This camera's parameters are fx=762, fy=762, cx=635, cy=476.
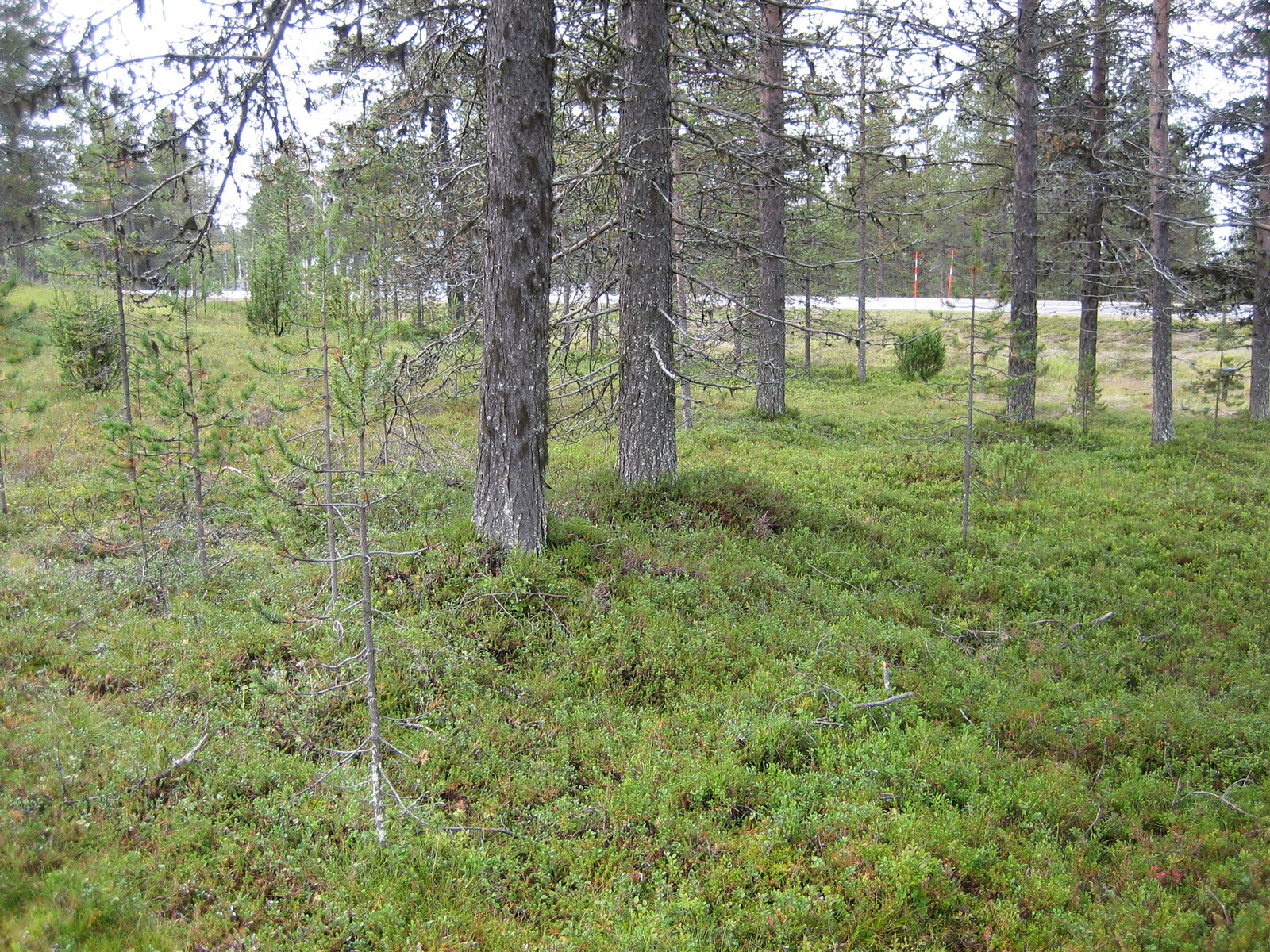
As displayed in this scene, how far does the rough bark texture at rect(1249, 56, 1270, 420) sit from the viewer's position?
18391 millimetres

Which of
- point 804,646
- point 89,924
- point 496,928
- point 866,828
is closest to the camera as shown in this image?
point 89,924

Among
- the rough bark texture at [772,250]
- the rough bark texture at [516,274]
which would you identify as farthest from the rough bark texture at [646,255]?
the rough bark texture at [772,250]

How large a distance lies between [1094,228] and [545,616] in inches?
795

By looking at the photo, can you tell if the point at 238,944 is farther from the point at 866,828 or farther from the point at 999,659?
the point at 999,659

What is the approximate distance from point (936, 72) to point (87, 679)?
32.5 feet

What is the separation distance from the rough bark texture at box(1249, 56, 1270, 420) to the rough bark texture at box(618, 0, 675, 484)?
16.1 metres

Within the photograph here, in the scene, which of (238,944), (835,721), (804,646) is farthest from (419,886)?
(804,646)

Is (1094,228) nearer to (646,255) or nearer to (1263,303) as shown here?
(1263,303)

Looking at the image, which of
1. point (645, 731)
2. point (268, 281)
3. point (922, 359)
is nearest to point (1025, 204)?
point (922, 359)

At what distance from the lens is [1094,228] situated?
2033cm

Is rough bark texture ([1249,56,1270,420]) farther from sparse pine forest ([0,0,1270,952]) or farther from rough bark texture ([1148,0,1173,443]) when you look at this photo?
sparse pine forest ([0,0,1270,952])

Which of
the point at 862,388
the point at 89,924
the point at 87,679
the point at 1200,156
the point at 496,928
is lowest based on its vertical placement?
the point at 496,928

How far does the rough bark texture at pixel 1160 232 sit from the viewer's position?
51.9 ft

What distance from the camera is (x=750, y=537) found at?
950cm
